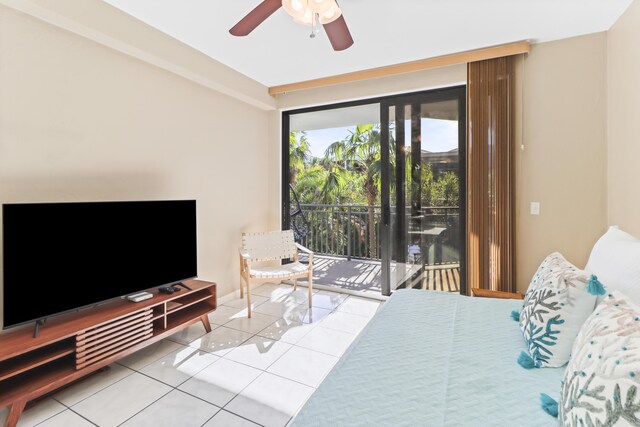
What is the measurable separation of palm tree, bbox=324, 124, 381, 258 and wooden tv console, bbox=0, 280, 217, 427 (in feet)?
8.44

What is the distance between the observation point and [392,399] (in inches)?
41.6

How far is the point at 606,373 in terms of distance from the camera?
78 cm

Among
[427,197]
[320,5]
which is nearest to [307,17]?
[320,5]

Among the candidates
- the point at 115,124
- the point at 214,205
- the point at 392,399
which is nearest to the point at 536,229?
the point at 392,399

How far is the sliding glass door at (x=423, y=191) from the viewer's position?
3250mm

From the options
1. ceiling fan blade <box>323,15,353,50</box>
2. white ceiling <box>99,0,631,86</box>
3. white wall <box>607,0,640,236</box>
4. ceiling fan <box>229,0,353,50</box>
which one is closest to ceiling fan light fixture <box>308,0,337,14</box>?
ceiling fan <box>229,0,353,50</box>

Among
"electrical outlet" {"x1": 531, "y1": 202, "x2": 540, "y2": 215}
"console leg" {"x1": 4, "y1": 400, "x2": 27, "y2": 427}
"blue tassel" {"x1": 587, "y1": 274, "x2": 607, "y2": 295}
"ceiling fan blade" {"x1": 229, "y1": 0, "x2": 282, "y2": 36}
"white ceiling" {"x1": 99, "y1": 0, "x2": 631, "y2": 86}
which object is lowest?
"console leg" {"x1": 4, "y1": 400, "x2": 27, "y2": 427}

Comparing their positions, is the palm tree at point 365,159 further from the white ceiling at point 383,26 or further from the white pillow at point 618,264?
the white pillow at point 618,264

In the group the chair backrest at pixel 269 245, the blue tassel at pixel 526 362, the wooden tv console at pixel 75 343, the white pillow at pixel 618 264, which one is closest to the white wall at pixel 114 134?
the chair backrest at pixel 269 245

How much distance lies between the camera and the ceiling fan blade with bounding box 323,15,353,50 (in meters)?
1.83

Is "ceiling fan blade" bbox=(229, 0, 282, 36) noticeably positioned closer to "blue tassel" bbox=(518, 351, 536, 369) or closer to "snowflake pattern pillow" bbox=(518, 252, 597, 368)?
"snowflake pattern pillow" bbox=(518, 252, 597, 368)

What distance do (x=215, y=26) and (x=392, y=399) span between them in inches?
109

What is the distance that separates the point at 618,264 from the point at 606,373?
0.86m

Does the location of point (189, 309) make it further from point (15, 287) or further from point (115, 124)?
point (115, 124)
